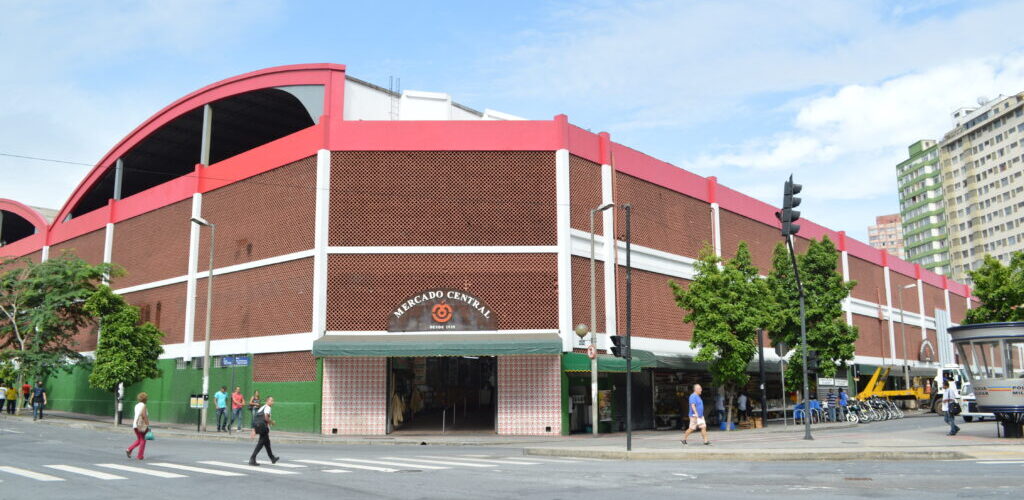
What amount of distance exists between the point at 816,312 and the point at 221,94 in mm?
31194

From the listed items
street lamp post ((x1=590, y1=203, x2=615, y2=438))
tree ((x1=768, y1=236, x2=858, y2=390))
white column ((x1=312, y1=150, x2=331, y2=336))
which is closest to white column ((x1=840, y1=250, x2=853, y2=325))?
tree ((x1=768, y1=236, x2=858, y2=390))

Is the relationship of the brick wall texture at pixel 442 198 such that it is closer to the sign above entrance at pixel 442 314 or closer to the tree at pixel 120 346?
the sign above entrance at pixel 442 314

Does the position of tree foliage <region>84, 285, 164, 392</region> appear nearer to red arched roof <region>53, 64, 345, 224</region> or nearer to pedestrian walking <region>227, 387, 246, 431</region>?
pedestrian walking <region>227, 387, 246, 431</region>

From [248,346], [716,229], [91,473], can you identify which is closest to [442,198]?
[248,346]

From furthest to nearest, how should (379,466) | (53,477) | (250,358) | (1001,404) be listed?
(250,358), (1001,404), (379,466), (53,477)

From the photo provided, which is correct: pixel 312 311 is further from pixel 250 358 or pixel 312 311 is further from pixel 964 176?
pixel 964 176

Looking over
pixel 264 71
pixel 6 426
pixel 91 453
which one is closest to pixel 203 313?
pixel 6 426

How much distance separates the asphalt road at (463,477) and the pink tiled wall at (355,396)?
8732 mm

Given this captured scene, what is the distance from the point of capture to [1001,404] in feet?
75.8

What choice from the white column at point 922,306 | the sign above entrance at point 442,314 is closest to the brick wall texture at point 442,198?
the sign above entrance at point 442,314

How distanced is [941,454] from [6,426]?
110ft

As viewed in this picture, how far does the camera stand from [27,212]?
5794 centimetres

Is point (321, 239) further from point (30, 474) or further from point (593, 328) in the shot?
A: point (30, 474)

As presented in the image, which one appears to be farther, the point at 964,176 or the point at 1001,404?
the point at 964,176
